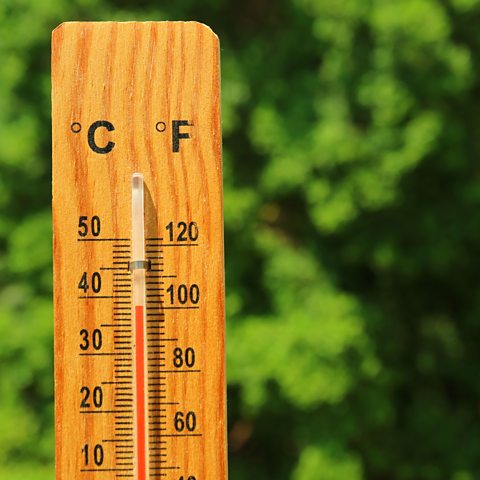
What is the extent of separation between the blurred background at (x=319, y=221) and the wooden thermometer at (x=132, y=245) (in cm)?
219

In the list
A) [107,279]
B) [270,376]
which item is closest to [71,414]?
[107,279]

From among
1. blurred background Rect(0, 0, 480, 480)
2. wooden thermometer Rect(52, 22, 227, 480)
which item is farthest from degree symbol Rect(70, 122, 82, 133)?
blurred background Rect(0, 0, 480, 480)

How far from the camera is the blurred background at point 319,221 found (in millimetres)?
3555

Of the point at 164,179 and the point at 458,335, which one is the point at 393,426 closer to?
the point at 458,335

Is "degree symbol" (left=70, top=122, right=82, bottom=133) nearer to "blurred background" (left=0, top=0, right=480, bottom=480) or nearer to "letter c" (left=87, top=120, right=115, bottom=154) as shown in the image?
"letter c" (left=87, top=120, right=115, bottom=154)

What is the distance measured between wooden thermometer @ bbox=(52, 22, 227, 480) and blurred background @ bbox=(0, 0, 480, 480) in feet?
7.20

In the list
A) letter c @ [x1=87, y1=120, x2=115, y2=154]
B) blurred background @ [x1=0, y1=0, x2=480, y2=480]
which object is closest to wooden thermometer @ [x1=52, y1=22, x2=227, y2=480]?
letter c @ [x1=87, y1=120, x2=115, y2=154]

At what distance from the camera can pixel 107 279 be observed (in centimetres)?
137

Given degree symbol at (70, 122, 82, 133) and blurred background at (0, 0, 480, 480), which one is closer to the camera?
degree symbol at (70, 122, 82, 133)

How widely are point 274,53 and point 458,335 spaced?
1644 mm

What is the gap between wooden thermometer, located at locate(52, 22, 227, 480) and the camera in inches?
53.4

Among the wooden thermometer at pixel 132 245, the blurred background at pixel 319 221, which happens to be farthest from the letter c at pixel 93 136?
the blurred background at pixel 319 221

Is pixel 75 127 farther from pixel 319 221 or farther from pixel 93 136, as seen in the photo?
pixel 319 221

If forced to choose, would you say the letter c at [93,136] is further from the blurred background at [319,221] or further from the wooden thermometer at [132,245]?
the blurred background at [319,221]
